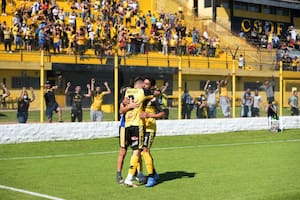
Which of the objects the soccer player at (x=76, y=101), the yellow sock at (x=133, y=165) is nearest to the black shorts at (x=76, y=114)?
the soccer player at (x=76, y=101)

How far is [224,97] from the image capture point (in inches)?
936

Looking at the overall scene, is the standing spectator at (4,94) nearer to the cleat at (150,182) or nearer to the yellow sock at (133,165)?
the yellow sock at (133,165)

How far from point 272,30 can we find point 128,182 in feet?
140

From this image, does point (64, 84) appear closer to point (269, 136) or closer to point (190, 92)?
point (190, 92)

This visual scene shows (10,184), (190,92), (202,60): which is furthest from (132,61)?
(10,184)

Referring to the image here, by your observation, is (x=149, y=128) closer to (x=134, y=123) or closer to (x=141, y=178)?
(x=134, y=123)

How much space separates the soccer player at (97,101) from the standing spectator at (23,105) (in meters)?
2.15

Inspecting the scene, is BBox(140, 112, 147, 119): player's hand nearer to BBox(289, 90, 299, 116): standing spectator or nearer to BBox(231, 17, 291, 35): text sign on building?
BBox(289, 90, 299, 116): standing spectator

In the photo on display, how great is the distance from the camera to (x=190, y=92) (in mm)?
22797

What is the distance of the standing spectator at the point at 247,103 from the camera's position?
24375mm

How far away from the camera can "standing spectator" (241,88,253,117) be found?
24.4 meters

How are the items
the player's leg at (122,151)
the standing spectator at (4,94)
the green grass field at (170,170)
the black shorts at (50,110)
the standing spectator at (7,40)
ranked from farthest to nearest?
the standing spectator at (7,40) → the black shorts at (50,110) → the standing spectator at (4,94) → the player's leg at (122,151) → the green grass field at (170,170)

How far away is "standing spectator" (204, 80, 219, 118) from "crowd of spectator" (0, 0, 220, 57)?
8100mm

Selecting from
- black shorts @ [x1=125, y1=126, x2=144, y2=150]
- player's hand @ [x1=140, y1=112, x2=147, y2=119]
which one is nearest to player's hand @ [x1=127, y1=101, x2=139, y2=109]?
player's hand @ [x1=140, y1=112, x2=147, y2=119]
